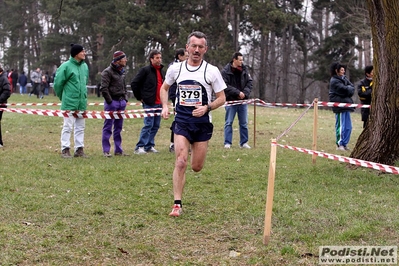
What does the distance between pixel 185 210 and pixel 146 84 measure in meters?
5.10

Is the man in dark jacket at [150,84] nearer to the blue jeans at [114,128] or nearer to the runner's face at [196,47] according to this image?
the blue jeans at [114,128]

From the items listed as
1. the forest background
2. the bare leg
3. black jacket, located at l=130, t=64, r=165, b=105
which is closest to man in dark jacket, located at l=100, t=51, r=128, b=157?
black jacket, located at l=130, t=64, r=165, b=105

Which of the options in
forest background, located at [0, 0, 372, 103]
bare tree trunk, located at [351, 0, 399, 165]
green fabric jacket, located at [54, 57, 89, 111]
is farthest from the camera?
forest background, located at [0, 0, 372, 103]

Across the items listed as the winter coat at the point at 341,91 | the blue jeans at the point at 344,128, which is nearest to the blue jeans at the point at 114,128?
the winter coat at the point at 341,91

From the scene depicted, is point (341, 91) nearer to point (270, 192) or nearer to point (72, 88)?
point (72, 88)

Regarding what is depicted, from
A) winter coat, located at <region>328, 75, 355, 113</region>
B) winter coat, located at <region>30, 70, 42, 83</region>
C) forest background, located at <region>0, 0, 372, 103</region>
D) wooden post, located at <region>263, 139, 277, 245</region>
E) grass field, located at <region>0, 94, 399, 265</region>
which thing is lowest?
grass field, located at <region>0, 94, 399, 265</region>

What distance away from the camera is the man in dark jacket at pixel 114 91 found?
11.2 meters

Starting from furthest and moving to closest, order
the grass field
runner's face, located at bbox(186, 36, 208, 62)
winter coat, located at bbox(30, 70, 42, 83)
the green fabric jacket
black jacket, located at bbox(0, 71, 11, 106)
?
winter coat, located at bbox(30, 70, 42, 83), black jacket, located at bbox(0, 71, 11, 106), the green fabric jacket, runner's face, located at bbox(186, 36, 208, 62), the grass field

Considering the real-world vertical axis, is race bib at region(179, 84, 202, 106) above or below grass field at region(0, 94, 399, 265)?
above

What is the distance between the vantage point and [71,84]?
35.9ft

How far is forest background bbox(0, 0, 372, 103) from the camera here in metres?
36.1

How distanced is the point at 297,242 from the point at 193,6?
33.4 m

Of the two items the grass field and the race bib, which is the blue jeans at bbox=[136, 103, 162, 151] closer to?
the grass field

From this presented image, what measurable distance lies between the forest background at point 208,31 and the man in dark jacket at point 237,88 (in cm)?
1475
